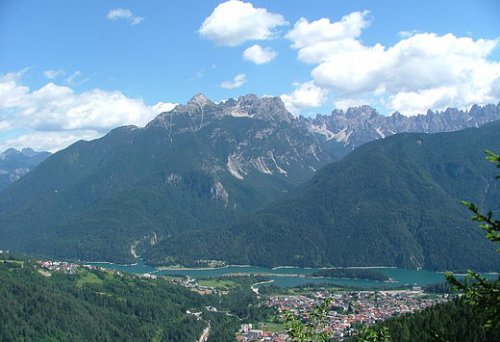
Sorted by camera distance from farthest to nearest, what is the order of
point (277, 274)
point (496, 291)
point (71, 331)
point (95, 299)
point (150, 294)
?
point (277, 274) < point (150, 294) < point (95, 299) < point (71, 331) < point (496, 291)

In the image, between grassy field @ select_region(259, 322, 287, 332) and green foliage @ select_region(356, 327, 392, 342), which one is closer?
green foliage @ select_region(356, 327, 392, 342)

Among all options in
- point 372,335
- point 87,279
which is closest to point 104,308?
point 87,279

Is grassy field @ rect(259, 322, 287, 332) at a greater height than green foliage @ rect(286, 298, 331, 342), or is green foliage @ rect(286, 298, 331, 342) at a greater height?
green foliage @ rect(286, 298, 331, 342)

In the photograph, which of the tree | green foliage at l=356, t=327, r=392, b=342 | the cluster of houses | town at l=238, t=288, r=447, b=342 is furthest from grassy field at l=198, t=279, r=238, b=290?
the tree

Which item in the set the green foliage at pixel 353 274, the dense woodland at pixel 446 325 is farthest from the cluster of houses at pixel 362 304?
the green foliage at pixel 353 274

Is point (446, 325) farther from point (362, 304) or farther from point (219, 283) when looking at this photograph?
point (219, 283)

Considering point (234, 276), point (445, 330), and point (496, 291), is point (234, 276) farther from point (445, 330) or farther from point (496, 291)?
point (496, 291)

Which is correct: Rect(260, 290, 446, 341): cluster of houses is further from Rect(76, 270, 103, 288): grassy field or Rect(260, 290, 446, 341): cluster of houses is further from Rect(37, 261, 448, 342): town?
Rect(76, 270, 103, 288): grassy field

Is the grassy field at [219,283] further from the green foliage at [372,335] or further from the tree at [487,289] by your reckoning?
the tree at [487,289]

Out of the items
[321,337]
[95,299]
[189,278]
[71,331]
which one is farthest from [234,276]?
[321,337]
